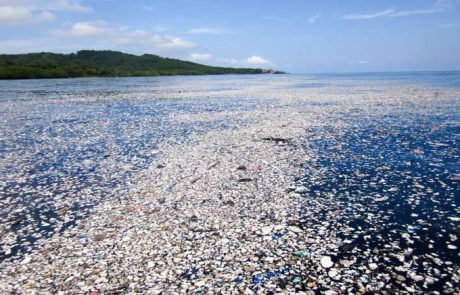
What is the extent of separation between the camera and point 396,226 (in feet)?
34.2

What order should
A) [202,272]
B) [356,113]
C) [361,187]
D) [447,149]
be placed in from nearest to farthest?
[202,272] < [361,187] < [447,149] < [356,113]

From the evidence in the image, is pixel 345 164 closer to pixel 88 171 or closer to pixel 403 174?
pixel 403 174

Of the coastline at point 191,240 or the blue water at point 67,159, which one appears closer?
the coastline at point 191,240

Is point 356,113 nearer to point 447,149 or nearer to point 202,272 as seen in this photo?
point 447,149

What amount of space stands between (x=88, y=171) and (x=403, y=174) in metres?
14.3

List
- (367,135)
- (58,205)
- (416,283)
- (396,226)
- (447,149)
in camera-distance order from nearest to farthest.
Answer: (416,283) → (396,226) → (58,205) → (447,149) → (367,135)

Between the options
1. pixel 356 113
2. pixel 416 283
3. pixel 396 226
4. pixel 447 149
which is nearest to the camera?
pixel 416 283

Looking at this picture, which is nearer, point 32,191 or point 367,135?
point 32,191

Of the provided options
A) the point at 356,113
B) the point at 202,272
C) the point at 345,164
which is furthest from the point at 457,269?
the point at 356,113

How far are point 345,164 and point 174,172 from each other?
8207mm

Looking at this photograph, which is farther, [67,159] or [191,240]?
[67,159]

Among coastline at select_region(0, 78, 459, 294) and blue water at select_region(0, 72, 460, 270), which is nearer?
coastline at select_region(0, 78, 459, 294)

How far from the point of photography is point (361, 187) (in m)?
13.9

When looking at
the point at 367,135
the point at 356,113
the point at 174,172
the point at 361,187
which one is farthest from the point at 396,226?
the point at 356,113
